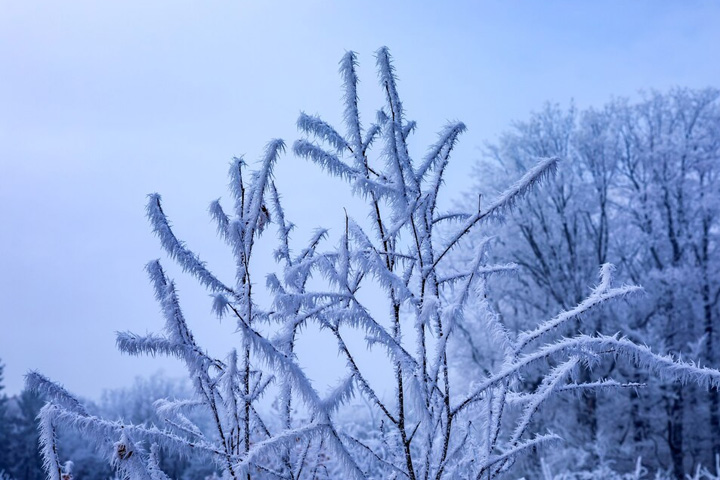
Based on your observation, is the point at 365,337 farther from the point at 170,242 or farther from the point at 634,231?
the point at 634,231

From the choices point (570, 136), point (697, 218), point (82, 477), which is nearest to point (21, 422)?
point (82, 477)

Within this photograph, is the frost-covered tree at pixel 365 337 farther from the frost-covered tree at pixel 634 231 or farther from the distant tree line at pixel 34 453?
the distant tree line at pixel 34 453

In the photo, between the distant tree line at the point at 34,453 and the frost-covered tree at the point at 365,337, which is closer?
the frost-covered tree at the point at 365,337

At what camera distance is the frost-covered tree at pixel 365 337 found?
1.25 metres

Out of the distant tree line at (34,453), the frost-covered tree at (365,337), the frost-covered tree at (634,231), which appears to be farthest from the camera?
the distant tree line at (34,453)

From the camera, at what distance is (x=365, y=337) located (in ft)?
4.24

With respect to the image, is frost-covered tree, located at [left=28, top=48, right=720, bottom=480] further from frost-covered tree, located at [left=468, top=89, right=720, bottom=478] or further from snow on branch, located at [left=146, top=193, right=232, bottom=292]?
frost-covered tree, located at [left=468, top=89, right=720, bottom=478]

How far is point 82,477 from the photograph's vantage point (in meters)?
18.9

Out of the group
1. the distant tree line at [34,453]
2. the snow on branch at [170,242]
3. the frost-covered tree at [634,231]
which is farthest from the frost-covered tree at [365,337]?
the distant tree line at [34,453]

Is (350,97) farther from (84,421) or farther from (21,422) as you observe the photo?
(21,422)

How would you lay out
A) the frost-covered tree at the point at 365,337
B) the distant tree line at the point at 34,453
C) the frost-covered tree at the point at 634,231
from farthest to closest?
the distant tree line at the point at 34,453 → the frost-covered tree at the point at 634,231 → the frost-covered tree at the point at 365,337

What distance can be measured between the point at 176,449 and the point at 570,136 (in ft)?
45.2

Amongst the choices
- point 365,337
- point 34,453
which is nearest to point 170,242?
point 365,337

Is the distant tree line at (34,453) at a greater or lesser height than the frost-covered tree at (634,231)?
lesser
